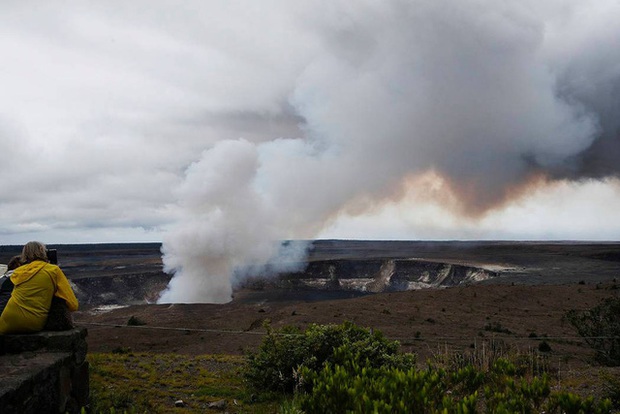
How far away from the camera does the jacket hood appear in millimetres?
5918

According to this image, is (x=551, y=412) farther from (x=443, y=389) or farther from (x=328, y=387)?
(x=328, y=387)

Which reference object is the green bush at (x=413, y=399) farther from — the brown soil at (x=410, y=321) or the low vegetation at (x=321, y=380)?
the brown soil at (x=410, y=321)

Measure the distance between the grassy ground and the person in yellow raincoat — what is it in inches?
61.9

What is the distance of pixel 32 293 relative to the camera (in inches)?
235

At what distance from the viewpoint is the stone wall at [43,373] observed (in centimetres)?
466

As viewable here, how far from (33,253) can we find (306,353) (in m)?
5.67

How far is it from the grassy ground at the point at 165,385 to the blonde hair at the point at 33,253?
2.29 m

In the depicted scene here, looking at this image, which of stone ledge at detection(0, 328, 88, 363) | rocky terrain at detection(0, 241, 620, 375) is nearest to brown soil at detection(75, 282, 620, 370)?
rocky terrain at detection(0, 241, 620, 375)

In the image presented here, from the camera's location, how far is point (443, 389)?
538 centimetres

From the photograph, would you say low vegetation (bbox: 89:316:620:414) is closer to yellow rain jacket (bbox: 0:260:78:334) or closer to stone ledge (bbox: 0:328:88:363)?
stone ledge (bbox: 0:328:88:363)

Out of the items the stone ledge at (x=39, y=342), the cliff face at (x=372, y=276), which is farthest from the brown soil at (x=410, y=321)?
the cliff face at (x=372, y=276)

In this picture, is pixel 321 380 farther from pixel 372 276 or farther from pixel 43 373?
pixel 372 276

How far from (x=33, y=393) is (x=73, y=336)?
1205 millimetres

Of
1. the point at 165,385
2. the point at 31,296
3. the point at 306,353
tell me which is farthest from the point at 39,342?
the point at 306,353
